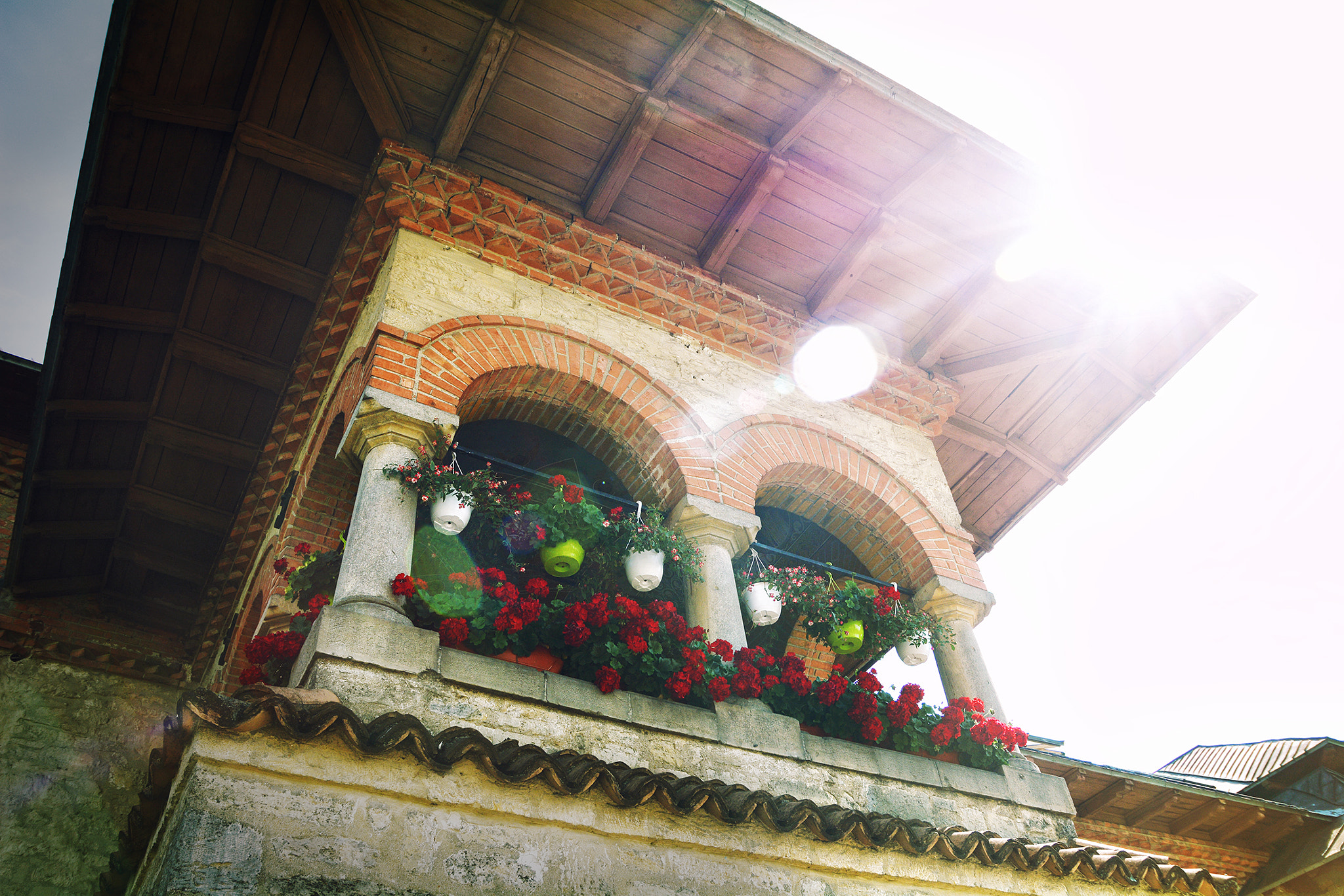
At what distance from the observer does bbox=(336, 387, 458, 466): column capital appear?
15.4 ft

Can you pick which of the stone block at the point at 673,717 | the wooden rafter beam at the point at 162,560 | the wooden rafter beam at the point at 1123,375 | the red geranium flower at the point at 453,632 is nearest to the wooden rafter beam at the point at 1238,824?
the wooden rafter beam at the point at 1123,375

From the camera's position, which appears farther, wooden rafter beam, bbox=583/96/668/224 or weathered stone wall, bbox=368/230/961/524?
wooden rafter beam, bbox=583/96/668/224

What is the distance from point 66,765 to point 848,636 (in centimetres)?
613

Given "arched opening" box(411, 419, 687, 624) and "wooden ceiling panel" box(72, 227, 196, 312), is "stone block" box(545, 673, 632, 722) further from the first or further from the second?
"wooden ceiling panel" box(72, 227, 196, 312)

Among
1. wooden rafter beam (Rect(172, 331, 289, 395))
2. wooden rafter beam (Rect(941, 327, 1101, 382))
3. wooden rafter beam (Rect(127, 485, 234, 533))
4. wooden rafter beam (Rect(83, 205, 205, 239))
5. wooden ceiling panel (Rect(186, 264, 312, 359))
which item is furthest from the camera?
wooden rafter beam (Rect(127, 485, 234, 533))

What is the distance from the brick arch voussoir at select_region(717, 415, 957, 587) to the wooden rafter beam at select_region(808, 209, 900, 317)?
4.11 ft

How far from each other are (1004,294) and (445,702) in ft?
18.3

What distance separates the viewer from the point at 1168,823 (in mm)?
7723

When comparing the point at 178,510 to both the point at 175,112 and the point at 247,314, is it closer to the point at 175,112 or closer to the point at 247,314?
the point at 247,314

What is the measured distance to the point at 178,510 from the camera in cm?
784

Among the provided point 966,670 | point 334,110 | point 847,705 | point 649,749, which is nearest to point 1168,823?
point 966,670

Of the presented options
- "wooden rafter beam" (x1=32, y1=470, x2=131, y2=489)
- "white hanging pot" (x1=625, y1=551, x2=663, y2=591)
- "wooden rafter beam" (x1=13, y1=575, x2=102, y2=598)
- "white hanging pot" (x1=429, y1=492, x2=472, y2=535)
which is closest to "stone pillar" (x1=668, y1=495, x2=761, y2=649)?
"white hanging pot" (x1=625, y1=551, x2=663, y2=591)

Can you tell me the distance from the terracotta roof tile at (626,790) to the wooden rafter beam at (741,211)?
415 centimetres

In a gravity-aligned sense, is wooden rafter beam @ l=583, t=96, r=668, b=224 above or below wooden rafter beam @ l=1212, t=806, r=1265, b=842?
above
